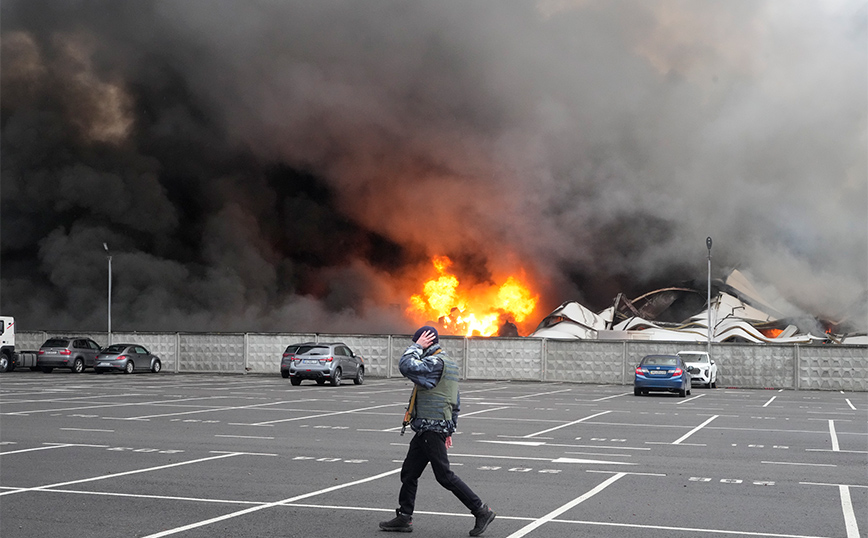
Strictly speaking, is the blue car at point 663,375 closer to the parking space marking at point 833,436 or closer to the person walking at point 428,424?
the parking space marking at point 833,436

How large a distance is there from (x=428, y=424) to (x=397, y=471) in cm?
373

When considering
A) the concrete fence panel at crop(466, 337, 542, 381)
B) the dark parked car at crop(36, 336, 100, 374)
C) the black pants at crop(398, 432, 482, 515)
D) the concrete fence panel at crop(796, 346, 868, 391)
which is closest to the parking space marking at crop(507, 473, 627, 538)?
the black pants at crop(398, 432, 482, 515)

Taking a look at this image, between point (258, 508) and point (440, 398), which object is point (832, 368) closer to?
point (440, 398)

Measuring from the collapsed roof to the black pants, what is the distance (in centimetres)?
4590

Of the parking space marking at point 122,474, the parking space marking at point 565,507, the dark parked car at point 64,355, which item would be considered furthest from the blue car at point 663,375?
the dark parked car at point 64,355

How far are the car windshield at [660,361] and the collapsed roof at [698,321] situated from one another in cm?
2320

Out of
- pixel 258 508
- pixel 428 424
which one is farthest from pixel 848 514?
pixel 258 508

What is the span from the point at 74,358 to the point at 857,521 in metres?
38.1

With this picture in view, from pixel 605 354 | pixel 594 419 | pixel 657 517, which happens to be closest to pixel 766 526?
pixel 657 517

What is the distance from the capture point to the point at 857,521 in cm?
831

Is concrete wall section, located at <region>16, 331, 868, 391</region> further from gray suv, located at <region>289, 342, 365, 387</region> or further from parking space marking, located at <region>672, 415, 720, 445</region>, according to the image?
parking space marking, located at <region>672, 415, 720, 445</region>

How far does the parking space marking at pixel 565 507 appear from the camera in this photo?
7.75 m

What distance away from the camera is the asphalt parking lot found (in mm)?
8031

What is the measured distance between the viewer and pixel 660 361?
29250 mm
